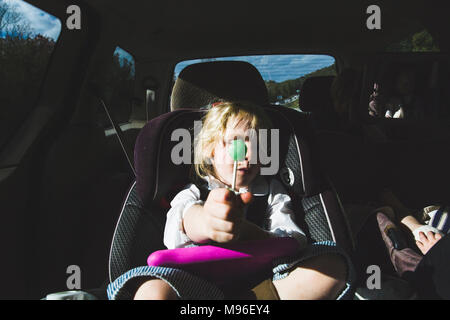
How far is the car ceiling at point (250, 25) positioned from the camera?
230cm

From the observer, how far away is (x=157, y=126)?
4.43ft

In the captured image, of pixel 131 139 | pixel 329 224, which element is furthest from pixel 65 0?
pixel 329 224

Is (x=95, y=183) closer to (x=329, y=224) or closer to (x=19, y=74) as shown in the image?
(x=19, y=74)

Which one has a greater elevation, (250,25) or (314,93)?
(250,25)

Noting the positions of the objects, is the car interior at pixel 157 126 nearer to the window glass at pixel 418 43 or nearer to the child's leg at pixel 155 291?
the window glass at pixel 418 43

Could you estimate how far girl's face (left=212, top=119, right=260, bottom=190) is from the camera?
1183 millimetres

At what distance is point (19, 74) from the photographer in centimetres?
168

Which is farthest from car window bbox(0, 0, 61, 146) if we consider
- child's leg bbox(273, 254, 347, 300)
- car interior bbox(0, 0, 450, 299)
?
child's leg bbox(273, 254, 347, 300)

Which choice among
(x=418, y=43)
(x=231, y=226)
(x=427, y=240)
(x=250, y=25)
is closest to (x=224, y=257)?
(x=231, y=226)

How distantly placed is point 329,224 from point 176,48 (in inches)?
94.0

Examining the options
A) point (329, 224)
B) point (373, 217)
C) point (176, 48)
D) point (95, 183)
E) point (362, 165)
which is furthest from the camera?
point (176, 48)

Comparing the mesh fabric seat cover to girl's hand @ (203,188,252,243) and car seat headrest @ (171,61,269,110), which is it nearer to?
car seat headrest @ (171,61,269,110)

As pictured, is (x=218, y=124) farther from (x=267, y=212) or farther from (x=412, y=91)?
(x=412, y=91)

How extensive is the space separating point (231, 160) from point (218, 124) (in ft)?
0.55
